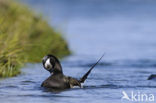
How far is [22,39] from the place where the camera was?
21.0 m

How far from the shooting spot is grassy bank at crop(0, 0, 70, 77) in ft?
56.0

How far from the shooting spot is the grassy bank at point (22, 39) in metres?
17.1

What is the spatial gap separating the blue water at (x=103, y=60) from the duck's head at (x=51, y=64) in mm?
468

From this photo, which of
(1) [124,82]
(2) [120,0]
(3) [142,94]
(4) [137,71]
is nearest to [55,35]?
(4) [137,71]

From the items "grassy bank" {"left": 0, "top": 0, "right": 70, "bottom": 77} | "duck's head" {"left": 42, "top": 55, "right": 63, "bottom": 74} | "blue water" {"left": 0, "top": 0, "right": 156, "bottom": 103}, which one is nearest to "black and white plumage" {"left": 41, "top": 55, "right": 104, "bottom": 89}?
"duck's head" {"left": 42, "top": 55, "right": 63, "bottom": 74}

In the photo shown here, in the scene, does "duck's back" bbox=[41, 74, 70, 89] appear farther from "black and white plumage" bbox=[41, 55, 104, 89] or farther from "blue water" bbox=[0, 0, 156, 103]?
"blue water" bbox=[0, 0, 156, 103]

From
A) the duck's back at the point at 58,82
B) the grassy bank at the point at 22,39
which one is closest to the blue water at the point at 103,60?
the duck's back at the point at 58,82

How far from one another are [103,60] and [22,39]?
2692 millimetres

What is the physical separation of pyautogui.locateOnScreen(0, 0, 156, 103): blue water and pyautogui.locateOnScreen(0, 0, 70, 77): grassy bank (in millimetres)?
348

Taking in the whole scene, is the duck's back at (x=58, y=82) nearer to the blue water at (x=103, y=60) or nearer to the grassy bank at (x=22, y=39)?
the blue water at (x=103, y=60)

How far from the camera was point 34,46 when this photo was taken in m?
20.9

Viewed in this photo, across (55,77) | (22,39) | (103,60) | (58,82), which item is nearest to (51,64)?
(55,77)

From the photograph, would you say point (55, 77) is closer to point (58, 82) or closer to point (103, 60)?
point (58, 82)

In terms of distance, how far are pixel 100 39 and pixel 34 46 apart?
30.6 feet
